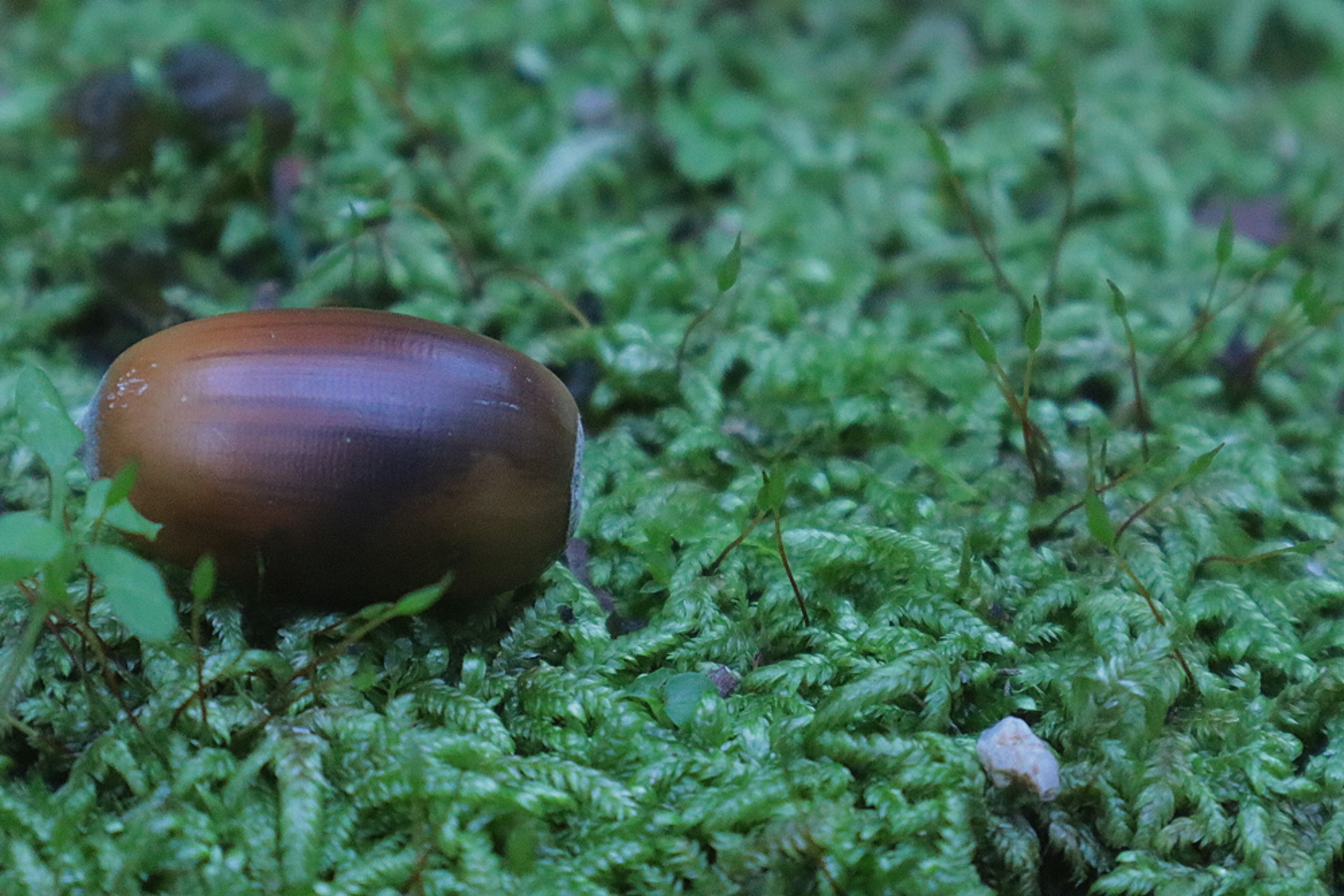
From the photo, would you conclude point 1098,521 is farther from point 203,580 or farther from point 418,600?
point 203,580

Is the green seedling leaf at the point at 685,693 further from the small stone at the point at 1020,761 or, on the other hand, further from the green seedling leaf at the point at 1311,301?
the green seedling leaf at the point at 1311,301

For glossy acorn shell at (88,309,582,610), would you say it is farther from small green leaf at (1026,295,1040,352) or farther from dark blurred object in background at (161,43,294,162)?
dark blurred object in background at (161,43,294,162)

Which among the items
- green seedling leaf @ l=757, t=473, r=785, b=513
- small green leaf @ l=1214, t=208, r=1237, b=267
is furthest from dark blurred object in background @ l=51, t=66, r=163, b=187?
small green leaf @ l=1214, t=208, r=1237, b=267

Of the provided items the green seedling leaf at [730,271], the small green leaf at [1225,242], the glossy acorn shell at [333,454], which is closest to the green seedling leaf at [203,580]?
the glossy acorn shell at [333,454]

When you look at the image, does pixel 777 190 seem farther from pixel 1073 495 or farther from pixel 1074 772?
pixel 1074 772

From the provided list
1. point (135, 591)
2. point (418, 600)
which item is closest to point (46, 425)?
point (135, 591)
